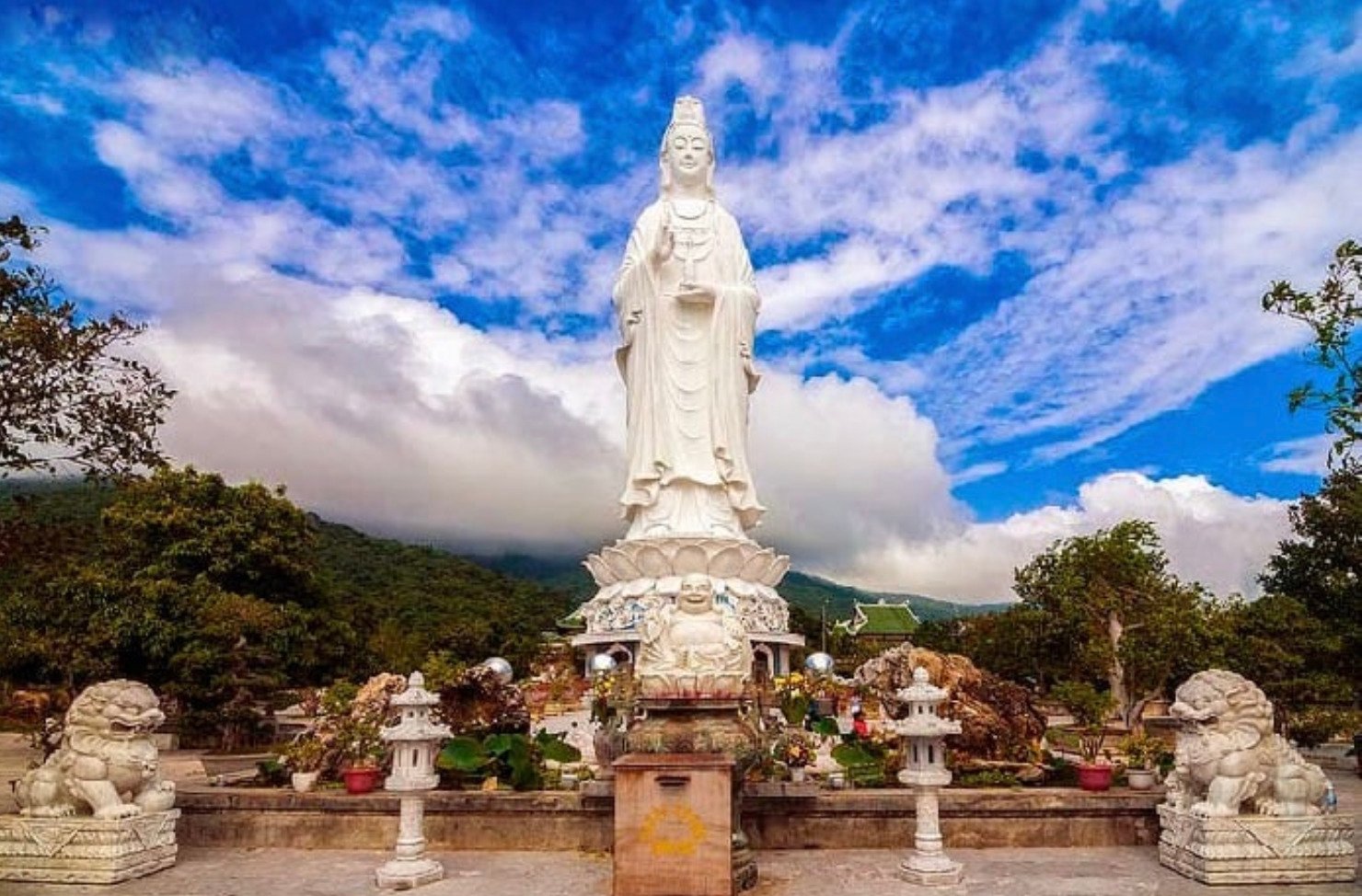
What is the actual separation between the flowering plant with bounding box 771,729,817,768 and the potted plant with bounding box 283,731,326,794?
4.27 m

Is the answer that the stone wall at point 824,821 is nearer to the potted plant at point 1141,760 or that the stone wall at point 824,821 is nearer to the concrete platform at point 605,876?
the concrete platform at point 605,876

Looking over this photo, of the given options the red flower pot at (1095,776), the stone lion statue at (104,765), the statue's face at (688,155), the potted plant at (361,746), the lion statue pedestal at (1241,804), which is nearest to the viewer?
the lion statue pedestal at (1241,804)

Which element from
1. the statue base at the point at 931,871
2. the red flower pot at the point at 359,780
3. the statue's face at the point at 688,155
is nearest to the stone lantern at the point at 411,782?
the red flower pot at the point at 359,780

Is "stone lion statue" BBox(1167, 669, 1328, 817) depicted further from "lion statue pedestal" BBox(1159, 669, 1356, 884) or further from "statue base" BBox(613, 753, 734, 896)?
"statue base" BBox(613, 753, 734, 896)

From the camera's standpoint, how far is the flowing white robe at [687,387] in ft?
52.1

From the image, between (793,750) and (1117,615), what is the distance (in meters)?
12.7

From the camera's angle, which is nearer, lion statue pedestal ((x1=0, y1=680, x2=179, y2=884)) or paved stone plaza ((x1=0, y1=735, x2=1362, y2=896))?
paved stone plaza ((x1=0, y1=735, x2=1362, y2=896))

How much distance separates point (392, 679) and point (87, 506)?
31299mm

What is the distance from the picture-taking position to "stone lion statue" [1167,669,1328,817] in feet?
23.7

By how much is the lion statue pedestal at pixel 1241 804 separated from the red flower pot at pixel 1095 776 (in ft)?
2.33

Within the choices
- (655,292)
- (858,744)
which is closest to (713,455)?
(655,292)

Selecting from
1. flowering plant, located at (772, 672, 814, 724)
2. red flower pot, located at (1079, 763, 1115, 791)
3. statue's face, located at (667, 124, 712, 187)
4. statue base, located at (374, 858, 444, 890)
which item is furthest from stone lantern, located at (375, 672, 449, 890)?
statue's face, located at (667, 124, 712, 187)

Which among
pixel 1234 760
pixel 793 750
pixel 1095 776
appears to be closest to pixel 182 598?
pixel 793 750

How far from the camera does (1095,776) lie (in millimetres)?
8570
